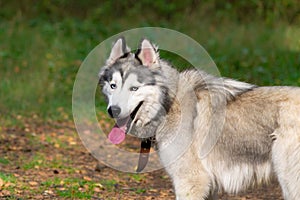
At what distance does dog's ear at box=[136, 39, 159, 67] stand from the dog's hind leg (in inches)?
51.3

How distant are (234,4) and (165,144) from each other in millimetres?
12522

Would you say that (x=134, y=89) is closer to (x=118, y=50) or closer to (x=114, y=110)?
(x=114, y=110)

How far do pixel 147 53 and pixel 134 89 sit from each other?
1.21 feet

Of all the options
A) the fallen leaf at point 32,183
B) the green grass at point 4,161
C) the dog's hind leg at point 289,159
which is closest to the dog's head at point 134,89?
the dog's hind leg at point 289,159

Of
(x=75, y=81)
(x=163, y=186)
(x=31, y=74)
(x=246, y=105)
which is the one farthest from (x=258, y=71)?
(x=246, y=105)

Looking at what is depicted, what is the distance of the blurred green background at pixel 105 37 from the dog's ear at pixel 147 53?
549 cm

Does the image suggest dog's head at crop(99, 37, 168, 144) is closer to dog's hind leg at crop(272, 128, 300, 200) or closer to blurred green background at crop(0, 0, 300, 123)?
dog's hind leg at crop(272, 128, 300, 200)

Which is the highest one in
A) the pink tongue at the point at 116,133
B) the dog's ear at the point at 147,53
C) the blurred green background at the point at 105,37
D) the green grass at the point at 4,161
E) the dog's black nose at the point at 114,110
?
the blurred green background at the point at 105,37

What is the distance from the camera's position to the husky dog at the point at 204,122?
5562 millimetres

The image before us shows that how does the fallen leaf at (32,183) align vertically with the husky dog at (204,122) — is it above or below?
below

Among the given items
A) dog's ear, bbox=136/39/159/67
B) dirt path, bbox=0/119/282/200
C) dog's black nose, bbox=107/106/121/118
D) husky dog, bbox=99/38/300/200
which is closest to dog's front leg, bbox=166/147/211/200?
husky dog, bbox=99/38/300/200

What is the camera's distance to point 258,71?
43.7 ft

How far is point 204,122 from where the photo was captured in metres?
5.89

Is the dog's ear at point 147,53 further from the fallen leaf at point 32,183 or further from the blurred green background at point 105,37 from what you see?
the blurred green background at point 105,37
